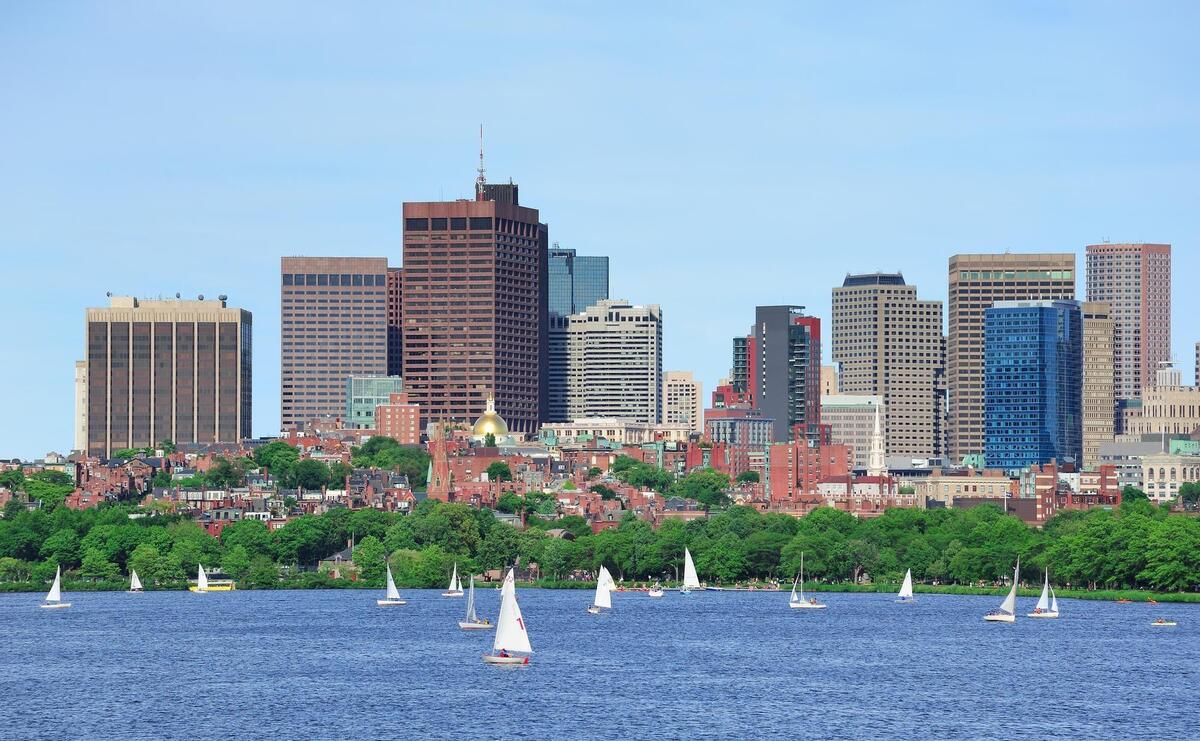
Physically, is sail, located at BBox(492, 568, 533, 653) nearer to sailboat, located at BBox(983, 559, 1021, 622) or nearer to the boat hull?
the boat hull

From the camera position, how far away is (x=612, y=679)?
5709 inches

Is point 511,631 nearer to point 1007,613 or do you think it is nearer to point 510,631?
point 510,631

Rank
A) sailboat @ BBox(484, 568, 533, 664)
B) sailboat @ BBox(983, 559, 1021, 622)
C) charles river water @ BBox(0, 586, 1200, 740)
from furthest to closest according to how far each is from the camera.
→ sailboat @ BBox(983, 559, 1021, 622)
sailboat @ BBox(484, 568, 533, 664)
charles river water @ BBox(0, 586, 1200, 740)

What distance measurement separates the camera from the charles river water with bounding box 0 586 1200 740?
403 feet

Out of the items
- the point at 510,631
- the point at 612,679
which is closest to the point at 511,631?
the point at 510,631

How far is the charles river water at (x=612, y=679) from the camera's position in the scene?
123 meters

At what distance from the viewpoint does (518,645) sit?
148m

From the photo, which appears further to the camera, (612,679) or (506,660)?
(506,660)

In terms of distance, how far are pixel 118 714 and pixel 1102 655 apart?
223 ft

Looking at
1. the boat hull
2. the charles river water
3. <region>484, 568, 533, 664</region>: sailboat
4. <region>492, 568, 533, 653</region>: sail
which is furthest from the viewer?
the boat hull

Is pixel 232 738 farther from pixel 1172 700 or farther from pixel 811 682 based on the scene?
pixel 1172 700

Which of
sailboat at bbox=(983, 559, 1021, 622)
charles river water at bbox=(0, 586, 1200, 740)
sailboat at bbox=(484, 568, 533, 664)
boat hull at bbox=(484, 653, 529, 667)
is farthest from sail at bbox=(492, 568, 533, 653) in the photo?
sailboat at bbox=(983, 559, 1021, 622)

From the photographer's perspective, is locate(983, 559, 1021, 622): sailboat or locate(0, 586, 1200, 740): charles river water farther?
locate(983, 559, 1021, 622): sailboat

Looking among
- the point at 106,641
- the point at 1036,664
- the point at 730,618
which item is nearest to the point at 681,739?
the point at 1036,664
